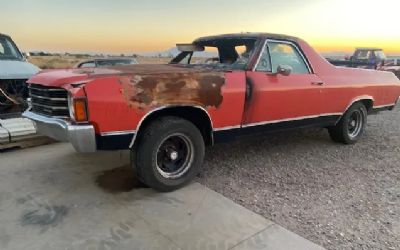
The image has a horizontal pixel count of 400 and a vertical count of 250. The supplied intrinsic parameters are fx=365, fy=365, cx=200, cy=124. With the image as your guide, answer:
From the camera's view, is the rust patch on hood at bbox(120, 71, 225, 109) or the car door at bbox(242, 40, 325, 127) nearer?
the rust patch on hood at bbox(120, 71, 225, 109)

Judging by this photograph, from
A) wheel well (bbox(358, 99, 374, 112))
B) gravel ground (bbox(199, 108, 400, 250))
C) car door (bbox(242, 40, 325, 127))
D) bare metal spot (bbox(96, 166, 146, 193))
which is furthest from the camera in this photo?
wheel well (bbox(358, 99, 374, 112))

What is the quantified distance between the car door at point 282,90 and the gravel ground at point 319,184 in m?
0.62

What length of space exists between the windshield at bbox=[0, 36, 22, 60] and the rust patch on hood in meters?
5.71

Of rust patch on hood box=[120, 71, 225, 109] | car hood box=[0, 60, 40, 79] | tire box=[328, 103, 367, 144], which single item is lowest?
tire box=[328, 103, 367, 144]

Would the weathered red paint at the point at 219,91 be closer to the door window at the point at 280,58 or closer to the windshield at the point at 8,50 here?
the door window at the point at 280,58

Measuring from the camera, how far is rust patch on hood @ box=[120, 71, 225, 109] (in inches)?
138

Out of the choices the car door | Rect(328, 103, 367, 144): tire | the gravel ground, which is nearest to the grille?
the gravel ground

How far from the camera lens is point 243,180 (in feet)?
14.2

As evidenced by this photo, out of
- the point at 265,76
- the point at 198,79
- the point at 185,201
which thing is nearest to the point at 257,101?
the point at 265,76

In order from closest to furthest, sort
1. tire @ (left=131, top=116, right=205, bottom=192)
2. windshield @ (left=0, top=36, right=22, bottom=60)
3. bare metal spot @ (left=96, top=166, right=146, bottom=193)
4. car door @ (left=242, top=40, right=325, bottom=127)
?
tire @ (left=131, top=116, right=205, bottom=192) → bare metal spot @ (left=96, top=166, right=146, bottom=193) → car door @ (left=242, top=40, right=325, bottom=127) → windshield @ (left=0, top=36, right=22, bottom=60)

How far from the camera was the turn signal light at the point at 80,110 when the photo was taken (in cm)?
328

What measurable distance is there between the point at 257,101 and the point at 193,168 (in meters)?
1.15

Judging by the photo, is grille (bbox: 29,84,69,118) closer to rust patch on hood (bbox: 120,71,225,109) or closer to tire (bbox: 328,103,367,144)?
rust patch on hood (bbox: 120,71,225,109)

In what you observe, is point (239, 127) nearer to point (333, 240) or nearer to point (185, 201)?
point (185, 201)
